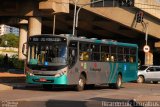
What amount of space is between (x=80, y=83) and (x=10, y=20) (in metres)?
46.8

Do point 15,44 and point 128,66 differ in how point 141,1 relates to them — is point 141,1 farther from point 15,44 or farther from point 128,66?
point 15,44

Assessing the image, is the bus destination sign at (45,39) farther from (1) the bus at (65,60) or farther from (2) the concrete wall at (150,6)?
(2) the concrete wall at (150,6)

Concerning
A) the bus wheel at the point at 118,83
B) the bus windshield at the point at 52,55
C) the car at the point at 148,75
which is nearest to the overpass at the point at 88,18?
the car at the point at 148,75

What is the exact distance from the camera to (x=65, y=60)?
25.5 m

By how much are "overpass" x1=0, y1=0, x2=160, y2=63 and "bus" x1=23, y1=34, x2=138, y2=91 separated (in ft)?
57.0

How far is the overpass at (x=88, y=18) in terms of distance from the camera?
4675 cm

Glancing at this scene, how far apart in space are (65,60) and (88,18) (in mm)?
38506

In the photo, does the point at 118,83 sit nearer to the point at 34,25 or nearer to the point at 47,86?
the point at 47,86

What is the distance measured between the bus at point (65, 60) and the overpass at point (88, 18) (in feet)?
57.0

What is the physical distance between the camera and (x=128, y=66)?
32.6m

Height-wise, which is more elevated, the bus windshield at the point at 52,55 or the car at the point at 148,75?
the bus windshield at the point at 52,55

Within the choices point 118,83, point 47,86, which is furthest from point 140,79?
point 47,86

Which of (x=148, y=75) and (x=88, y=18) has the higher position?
(x=88, y=18)

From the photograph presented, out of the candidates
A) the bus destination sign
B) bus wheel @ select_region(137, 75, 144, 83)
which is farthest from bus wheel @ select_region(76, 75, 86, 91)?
bus wheel @ select_region(137, 75, 144, 83)
